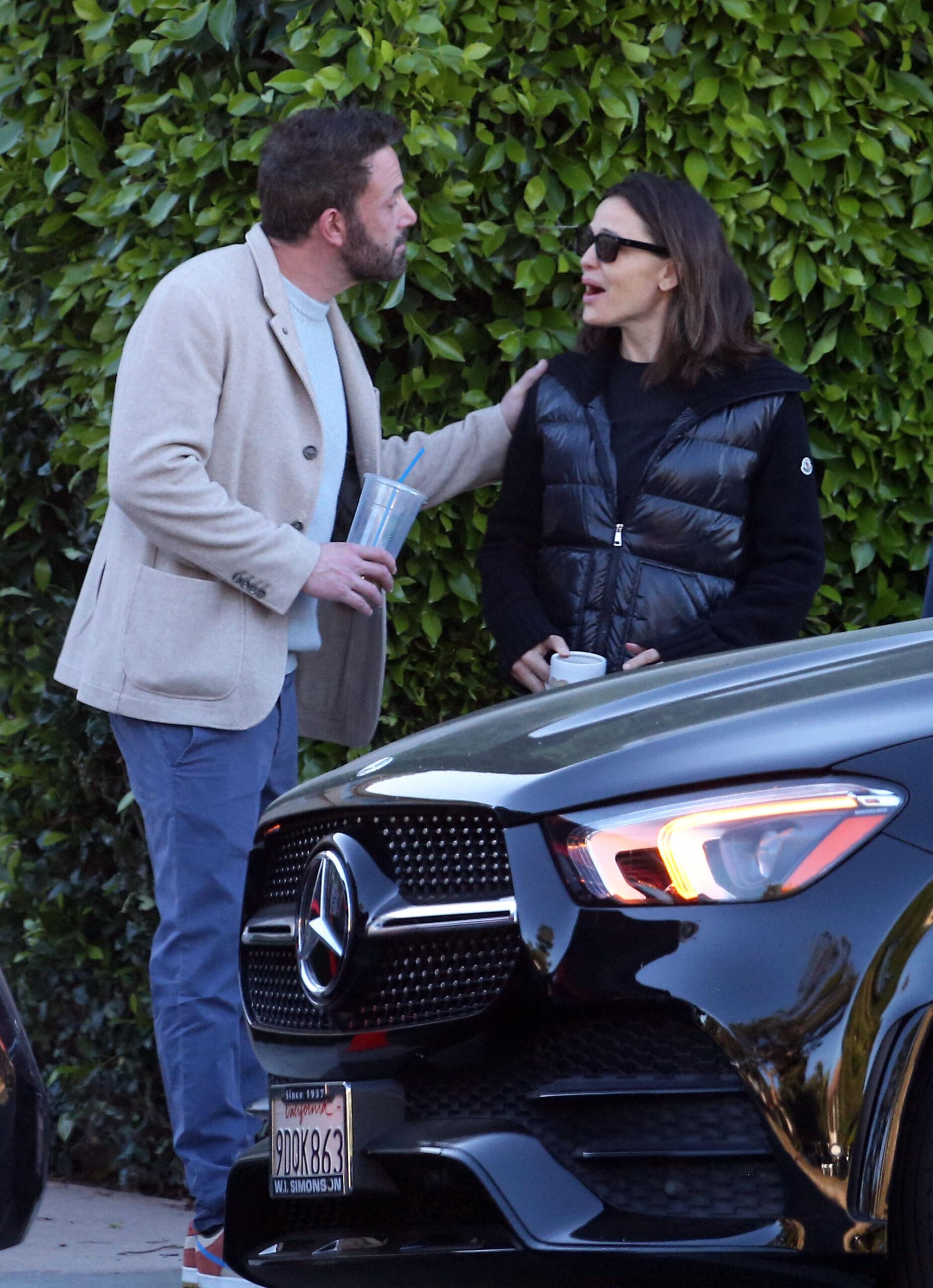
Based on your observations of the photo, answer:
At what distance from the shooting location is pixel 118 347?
4.34 meters

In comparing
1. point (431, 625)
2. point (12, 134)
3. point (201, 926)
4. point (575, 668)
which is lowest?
point (201, 926)

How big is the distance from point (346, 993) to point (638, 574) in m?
1.57

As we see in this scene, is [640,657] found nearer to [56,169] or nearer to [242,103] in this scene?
[242,103]

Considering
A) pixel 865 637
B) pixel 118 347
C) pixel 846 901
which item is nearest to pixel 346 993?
pixel 846 901

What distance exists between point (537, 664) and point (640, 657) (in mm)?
235

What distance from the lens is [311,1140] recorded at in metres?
2.46

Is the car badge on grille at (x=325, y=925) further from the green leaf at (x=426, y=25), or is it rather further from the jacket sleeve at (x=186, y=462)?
the green leaf at (x=426, y=25)

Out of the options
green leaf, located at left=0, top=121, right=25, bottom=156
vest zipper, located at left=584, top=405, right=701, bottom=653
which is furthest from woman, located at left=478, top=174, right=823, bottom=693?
green leaf, located at left=0, top=121, right=25, bottom=156

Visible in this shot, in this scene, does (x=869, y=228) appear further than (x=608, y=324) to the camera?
Yes

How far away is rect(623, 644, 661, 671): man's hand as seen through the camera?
3713 millimetres

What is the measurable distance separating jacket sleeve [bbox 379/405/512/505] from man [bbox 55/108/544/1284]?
0.77 ft

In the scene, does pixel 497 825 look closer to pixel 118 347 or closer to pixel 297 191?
pixel 297 191

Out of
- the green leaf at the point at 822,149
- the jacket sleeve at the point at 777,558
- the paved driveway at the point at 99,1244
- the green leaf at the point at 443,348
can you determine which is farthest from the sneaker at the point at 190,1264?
the green leaf at the point at 822,149

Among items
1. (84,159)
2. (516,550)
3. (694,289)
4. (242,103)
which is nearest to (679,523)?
(516,550)
